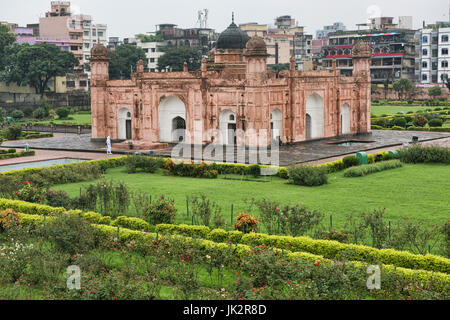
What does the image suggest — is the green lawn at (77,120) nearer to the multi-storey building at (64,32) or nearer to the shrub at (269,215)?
the multi-storey building at (64,32)

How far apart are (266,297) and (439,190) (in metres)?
11.9

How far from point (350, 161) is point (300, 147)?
7.30m

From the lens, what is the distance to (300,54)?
106 m

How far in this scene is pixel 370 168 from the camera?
2506 cm

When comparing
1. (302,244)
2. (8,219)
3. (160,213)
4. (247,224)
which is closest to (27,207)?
(8,219)

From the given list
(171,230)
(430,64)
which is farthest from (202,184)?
(430,64)

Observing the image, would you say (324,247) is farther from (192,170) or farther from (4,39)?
(4,39)

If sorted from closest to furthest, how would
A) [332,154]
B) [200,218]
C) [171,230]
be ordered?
[171,230] → [200,218] → [332,154]

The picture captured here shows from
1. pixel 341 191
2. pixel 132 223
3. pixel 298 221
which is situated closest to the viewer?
pixel 298 221

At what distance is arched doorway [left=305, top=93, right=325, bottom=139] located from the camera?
3759 cm

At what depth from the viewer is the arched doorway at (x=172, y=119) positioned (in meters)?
36.2

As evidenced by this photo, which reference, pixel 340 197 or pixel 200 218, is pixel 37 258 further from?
pixel 340 197

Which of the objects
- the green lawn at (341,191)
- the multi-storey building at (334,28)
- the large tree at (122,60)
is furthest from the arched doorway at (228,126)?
the multi-storey building at (334,28)

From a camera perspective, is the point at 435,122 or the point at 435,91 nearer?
the point at 435,122
